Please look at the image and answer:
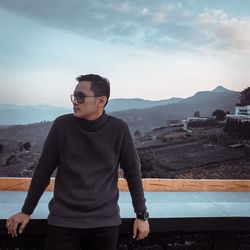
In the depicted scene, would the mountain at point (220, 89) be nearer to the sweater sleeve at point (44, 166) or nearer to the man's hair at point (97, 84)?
the man's hair at point (97, 84)

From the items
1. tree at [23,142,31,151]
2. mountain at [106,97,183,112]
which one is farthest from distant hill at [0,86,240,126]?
tree at [23,142,31,151]

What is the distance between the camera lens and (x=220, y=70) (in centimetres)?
434

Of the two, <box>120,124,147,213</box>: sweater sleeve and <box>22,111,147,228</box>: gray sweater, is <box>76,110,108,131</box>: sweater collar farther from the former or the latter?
<box>120,124,147,213</box>: sweater sleeve

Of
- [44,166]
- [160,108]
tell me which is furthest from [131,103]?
[44,166]

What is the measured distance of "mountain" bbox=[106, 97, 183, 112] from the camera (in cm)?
413

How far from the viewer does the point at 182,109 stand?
166 inches

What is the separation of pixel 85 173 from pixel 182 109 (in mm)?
2647

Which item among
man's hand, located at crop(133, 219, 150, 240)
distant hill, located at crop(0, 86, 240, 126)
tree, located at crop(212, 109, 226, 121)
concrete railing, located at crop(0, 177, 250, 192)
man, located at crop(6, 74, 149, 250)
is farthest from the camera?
tree, located at crop(212, 109, 226, 121)

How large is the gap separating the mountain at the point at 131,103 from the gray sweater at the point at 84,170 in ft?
7.53

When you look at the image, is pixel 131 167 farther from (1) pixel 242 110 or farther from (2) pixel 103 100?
(1) pixel 242 110

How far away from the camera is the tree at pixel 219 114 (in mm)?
4281

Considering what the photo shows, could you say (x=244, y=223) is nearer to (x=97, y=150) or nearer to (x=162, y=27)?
(x=97, y=150)

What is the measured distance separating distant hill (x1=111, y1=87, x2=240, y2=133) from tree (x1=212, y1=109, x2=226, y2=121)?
0.04 m

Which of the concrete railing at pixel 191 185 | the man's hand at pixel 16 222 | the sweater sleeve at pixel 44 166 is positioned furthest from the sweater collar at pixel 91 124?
the concrete railing at pixel 191 185
